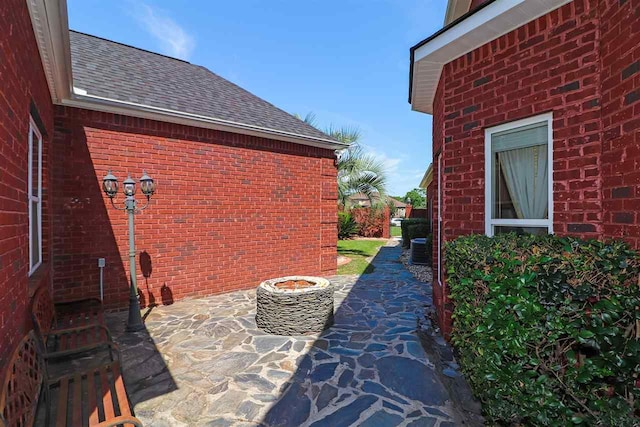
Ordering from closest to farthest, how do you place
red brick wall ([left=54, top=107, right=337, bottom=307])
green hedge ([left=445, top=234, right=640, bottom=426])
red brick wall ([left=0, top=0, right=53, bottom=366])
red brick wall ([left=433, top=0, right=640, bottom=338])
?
green hedge ([left=445, top=234, right=640, bottom=426])
red brick wall ([left=0, top=0, right=53, bottom=366])
red brick wall ([left=433, top=0, right=640, bottom=338])
red brick wall ([left=54, top=107, right=337, bottom=307])

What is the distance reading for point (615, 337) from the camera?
178 centimetres

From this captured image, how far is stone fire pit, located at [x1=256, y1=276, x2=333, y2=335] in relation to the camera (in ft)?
15.5

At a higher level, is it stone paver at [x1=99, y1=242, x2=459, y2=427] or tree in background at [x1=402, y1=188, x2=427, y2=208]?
tree in background at [x1=402, y1=188, x2=427, y2=208]

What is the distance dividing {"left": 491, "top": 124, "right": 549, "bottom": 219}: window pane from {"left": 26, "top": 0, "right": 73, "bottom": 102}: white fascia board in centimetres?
477

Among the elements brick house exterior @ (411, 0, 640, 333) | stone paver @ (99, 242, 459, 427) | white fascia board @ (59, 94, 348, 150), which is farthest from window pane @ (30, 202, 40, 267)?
brick house exterior @ (411, 0, 640, 333)

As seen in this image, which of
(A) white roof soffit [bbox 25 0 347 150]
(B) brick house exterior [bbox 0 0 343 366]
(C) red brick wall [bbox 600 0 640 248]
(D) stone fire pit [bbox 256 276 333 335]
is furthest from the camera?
(D) stone fire pit [bbox 256 276 333 335]

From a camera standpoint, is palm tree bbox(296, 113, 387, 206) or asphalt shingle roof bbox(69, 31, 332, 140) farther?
palm tree bbox(296, 113, 387, 206)

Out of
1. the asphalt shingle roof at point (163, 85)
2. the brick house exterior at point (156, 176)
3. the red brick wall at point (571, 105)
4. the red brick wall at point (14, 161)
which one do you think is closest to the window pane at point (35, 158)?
the brick house exterior at point (156, 176)

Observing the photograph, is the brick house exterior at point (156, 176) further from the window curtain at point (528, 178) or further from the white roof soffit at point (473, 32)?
the window curtain at point (528, 178)

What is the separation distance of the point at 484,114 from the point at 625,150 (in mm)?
1525

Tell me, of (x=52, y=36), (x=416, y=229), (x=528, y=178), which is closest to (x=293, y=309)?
(x=528, y=178)

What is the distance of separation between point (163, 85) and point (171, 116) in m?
1.96

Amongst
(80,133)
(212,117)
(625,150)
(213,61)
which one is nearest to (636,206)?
(625,150)

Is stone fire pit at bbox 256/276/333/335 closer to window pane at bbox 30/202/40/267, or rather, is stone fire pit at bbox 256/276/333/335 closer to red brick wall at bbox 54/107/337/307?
red brick wall at bbox 54/107/337/307
